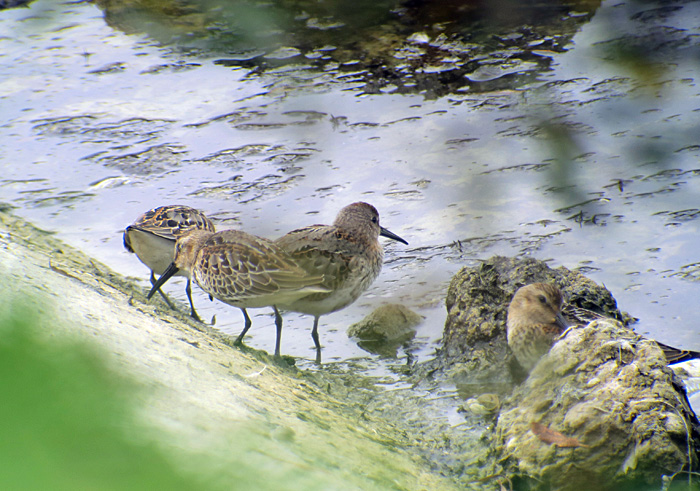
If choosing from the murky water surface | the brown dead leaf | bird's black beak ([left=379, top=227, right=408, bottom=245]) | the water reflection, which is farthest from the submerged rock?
the water reflection

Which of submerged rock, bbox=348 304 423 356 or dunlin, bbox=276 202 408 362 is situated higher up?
dunlin, bbox=276 202 408 362

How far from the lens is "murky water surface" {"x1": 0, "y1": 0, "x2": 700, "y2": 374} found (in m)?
1.53

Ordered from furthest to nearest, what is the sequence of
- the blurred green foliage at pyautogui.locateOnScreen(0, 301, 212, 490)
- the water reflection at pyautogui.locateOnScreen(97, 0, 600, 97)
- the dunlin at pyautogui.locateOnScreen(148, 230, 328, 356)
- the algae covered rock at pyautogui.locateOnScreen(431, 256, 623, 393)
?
the dunlin at pyautogui.locateOnScreen(148, 230, 328, 356)
the algae covered rock at pyautogui.locateOnScreen(431, 256, 623, 393)
the water reflection at pyautogui.locateOnScreen(97, 0, 600, 97)
the blurred green foliage at pyautogui.locateOnScreen(0, 301, 212, 490)

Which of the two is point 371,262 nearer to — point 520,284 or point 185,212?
point 520,284

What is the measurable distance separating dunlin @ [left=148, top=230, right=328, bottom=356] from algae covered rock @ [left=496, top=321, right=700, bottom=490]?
75.9 inches

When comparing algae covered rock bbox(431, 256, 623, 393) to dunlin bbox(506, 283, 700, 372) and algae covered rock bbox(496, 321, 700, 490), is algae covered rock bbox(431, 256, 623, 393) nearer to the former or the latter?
dunlin bbox(506, 283, 700, 372)

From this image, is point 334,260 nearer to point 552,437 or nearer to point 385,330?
point 385,330

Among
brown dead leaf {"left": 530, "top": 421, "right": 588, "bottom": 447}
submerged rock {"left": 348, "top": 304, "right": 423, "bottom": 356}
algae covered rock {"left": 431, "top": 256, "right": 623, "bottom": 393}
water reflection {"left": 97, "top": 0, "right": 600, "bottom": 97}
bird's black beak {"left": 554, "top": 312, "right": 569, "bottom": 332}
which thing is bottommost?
submerged rock {"left": 348, "top": 304, "right": 423, "bottom": 356}

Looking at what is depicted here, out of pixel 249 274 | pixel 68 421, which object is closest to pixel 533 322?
pixel 249 274

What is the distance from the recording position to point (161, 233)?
6.09 meters

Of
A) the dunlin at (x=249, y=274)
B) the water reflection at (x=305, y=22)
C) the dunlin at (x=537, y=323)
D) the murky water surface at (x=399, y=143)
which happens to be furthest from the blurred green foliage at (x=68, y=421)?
the dunlin at (x=249, y=274)

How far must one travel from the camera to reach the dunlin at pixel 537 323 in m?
4.21

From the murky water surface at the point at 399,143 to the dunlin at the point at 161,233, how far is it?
1.43ft

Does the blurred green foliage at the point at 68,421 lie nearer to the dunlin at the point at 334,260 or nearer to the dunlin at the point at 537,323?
the dunlin at the point at 537,323
